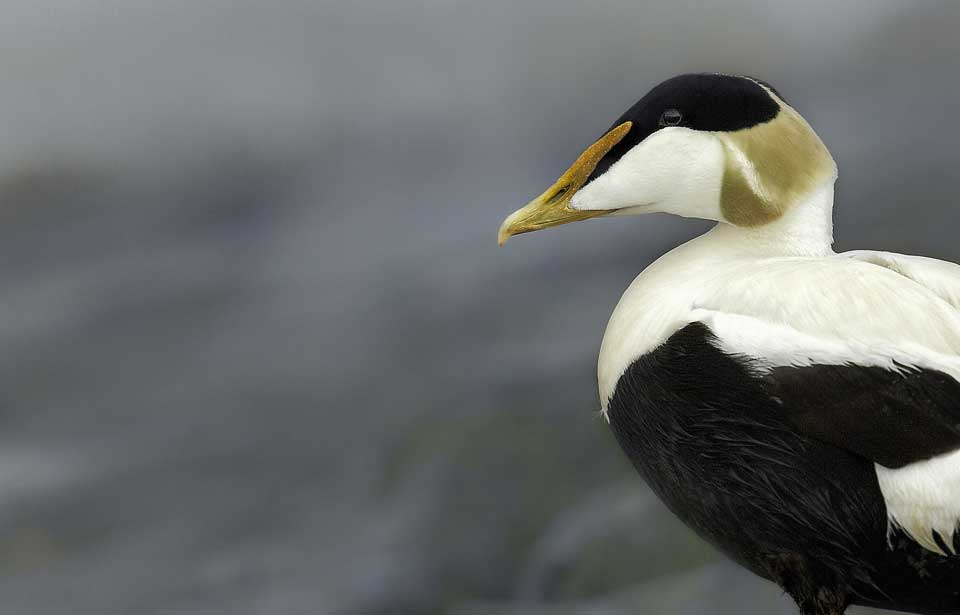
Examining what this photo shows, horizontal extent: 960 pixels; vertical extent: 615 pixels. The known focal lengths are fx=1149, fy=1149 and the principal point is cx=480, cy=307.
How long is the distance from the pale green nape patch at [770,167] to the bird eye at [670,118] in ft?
0.10

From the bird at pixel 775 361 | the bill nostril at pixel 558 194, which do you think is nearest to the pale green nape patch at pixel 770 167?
the bird at pixel 775 361

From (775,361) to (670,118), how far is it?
0.19 metres

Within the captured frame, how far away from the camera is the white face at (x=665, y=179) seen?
776mm

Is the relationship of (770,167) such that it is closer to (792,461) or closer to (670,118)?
(670,118)

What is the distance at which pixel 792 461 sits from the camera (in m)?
0.70

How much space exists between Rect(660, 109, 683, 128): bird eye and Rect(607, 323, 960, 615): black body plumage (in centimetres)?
15

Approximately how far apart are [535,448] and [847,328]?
0.77 metres

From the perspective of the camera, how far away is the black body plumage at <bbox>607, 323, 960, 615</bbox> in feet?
2.23

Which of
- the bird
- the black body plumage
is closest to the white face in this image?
the bird

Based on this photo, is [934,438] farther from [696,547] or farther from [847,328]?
[696,547]

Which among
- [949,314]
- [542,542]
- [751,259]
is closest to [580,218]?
[751,259]

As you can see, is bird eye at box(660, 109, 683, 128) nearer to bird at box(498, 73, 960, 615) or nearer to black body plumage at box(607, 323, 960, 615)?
bird at box(498, 73, 960, 615)

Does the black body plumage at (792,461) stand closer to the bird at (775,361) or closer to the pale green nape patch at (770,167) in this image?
the bird at (775,361)

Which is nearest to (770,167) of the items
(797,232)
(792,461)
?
(797,232)
